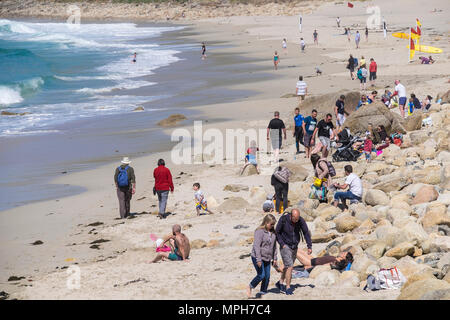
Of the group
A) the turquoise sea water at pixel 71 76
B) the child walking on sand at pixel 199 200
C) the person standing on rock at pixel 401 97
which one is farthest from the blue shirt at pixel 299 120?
the turquoise sea water at pixel 71 76

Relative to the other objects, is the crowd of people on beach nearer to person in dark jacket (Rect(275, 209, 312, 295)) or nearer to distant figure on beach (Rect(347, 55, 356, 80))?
person in dark jacket (Rect(275, 209, 312, 295))

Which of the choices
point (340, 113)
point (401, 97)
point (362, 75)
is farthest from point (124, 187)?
point (362, 75)

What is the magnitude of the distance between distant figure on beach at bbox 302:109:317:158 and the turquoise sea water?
11.3 metres

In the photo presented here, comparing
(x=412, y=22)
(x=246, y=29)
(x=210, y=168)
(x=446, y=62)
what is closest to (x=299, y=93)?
(x=210, y=168)

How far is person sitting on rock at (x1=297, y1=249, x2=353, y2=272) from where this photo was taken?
9562mm

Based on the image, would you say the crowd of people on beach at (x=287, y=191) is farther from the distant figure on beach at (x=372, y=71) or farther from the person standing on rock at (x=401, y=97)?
the distant figure on beach at (x=372, y=71)

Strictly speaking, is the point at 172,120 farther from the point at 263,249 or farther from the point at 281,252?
the point at 263,249

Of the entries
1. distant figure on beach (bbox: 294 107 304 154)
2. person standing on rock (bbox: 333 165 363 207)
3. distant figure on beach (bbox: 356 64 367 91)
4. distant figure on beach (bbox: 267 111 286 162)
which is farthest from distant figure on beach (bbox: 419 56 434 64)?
person standing on rock (bbox: 333 165 363 207)

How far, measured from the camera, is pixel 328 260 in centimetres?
991

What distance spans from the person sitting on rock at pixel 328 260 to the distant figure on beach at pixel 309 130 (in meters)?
7.87

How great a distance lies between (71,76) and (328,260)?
34755 millimetres

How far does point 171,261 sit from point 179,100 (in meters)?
19.7

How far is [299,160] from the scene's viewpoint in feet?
59.3

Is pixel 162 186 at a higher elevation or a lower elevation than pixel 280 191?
lower
